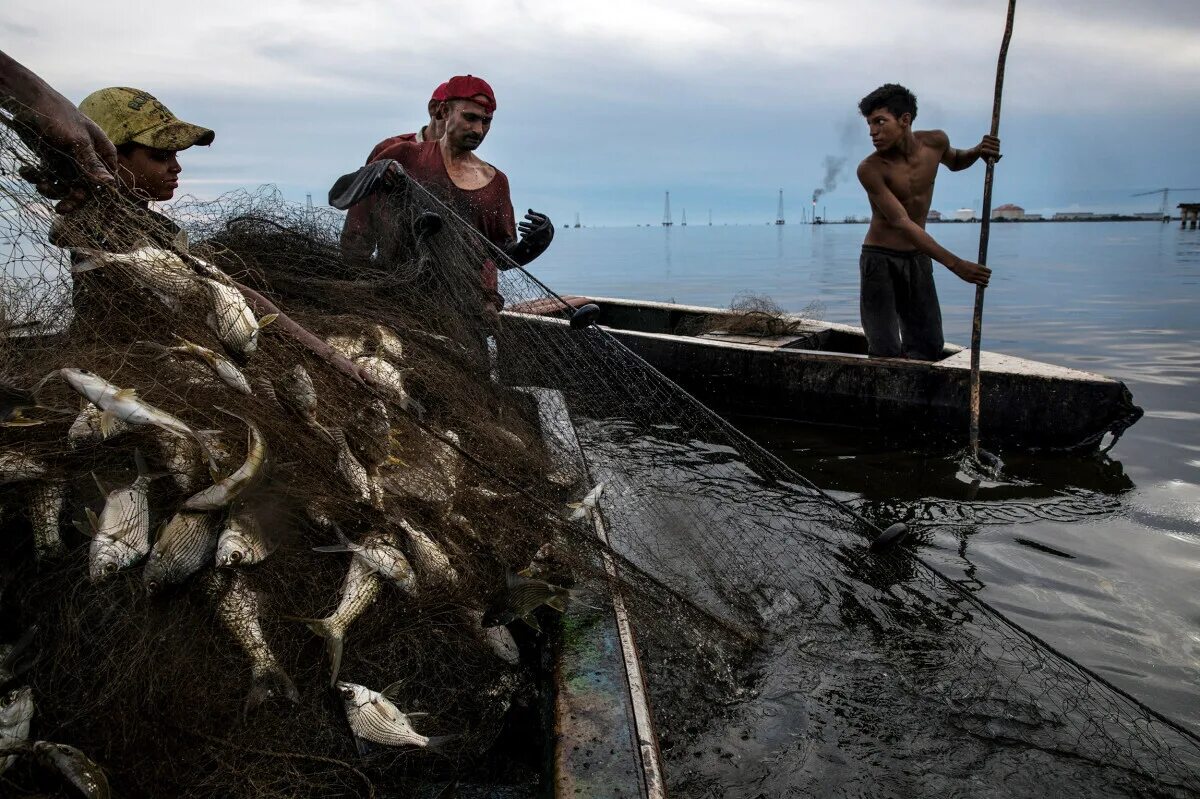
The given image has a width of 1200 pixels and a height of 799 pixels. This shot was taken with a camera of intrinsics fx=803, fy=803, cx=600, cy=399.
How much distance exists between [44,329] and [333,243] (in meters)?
2.18

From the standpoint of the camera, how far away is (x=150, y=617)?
2.30 metres

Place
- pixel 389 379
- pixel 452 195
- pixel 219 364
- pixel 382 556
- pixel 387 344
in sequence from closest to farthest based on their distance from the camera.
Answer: pixel 219 364 < pixel 382 556 < pixel 389 379 < pixel 387 344 < pixel 452 195

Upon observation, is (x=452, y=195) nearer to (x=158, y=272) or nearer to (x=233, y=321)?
(x=158, y=272)

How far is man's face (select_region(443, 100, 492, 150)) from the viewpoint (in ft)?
19.6

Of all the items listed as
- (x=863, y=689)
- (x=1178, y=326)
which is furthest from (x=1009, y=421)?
(x=1178, y=326)

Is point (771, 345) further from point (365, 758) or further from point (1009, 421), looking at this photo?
point (365, 758)

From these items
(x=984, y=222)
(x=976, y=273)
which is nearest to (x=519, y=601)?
(x=976, y=273)

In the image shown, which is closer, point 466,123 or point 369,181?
point 369,181

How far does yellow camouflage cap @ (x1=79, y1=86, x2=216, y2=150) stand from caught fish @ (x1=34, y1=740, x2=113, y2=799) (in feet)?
8.15

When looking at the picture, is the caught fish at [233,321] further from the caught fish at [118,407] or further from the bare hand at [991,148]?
the bare hand at [991,148]

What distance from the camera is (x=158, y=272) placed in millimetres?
2723

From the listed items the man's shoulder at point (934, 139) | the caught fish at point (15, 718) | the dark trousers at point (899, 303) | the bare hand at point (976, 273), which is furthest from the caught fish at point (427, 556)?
the man's shoulder at point (934, 139)

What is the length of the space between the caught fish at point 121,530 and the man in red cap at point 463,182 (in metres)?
3.21

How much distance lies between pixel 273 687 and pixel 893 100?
675cm
